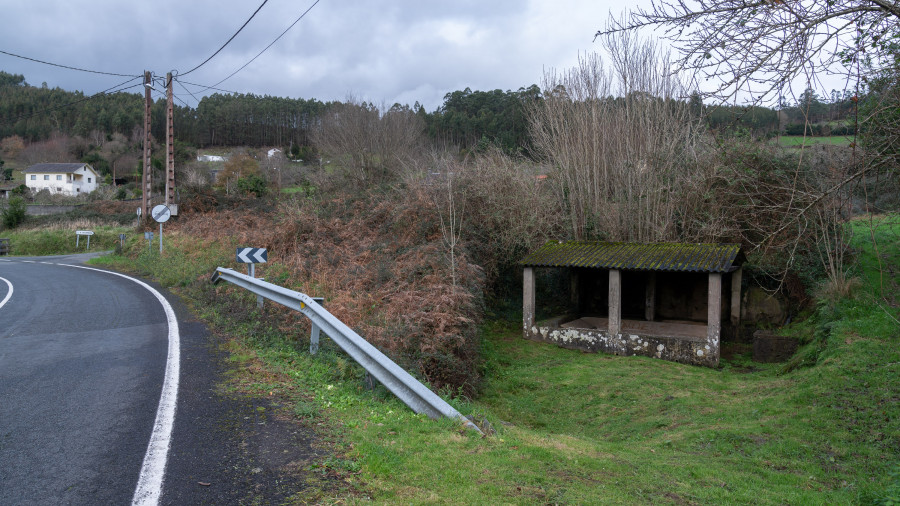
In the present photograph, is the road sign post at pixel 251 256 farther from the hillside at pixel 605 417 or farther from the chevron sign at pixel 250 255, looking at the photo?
the hillside at pixel 605 417

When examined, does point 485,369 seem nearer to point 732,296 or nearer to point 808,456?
point 808,456

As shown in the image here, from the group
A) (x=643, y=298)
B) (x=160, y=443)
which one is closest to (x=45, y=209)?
(x=643, y=298)

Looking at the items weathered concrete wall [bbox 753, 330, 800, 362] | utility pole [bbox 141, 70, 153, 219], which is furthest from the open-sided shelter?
utility pole [bbox 141, 70, 153, 219]

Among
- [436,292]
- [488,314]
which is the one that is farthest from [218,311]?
[488,314]

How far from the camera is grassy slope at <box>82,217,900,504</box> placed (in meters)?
4.43

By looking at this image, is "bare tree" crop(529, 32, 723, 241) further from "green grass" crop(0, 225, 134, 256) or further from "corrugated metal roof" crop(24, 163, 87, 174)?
"corrugated metal roof" crop(24, 163, 87, 174)

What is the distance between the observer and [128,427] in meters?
5.33

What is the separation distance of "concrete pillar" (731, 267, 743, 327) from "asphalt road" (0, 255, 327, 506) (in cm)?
1683

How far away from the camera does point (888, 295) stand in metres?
14.9

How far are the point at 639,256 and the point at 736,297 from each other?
4713 millimetres

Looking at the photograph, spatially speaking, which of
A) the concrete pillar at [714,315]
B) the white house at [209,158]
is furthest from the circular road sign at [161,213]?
the white house at [209,158]

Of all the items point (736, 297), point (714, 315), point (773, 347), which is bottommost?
point (773, 347)

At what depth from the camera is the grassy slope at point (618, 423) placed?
4434 mm

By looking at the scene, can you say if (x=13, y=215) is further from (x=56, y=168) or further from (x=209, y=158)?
(x=56, y=168)
